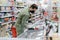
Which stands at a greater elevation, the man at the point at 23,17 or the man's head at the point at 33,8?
the man's head at the point at 33,8

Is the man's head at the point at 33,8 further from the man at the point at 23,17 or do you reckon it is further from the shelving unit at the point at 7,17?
the shelving unit at the point at 7,17

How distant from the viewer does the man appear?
4.80 feet

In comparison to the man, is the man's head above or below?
above

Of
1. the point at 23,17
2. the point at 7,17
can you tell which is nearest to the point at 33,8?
the point at 23,17

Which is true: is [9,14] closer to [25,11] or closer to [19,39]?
[25,11]

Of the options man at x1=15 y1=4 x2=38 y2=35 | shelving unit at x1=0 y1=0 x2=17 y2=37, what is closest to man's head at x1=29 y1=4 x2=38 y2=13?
man at x1=15 y1=4 x2=38 y2=35

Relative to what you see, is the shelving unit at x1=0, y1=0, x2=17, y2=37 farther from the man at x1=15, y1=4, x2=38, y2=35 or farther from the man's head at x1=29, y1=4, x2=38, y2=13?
the man's head at x1=29, y1=4, x2=38, y2=13

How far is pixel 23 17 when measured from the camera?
1466 millimetres

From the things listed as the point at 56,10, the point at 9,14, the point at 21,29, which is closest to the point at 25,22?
the point at 21,29

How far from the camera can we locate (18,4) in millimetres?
1471

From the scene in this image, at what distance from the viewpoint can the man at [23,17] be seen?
146 centimetres

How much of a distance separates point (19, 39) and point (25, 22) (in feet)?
0.66

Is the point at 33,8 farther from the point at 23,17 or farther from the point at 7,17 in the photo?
the point at 7,17

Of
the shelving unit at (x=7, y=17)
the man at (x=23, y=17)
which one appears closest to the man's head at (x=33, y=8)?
the man at (x=23, y=17)
